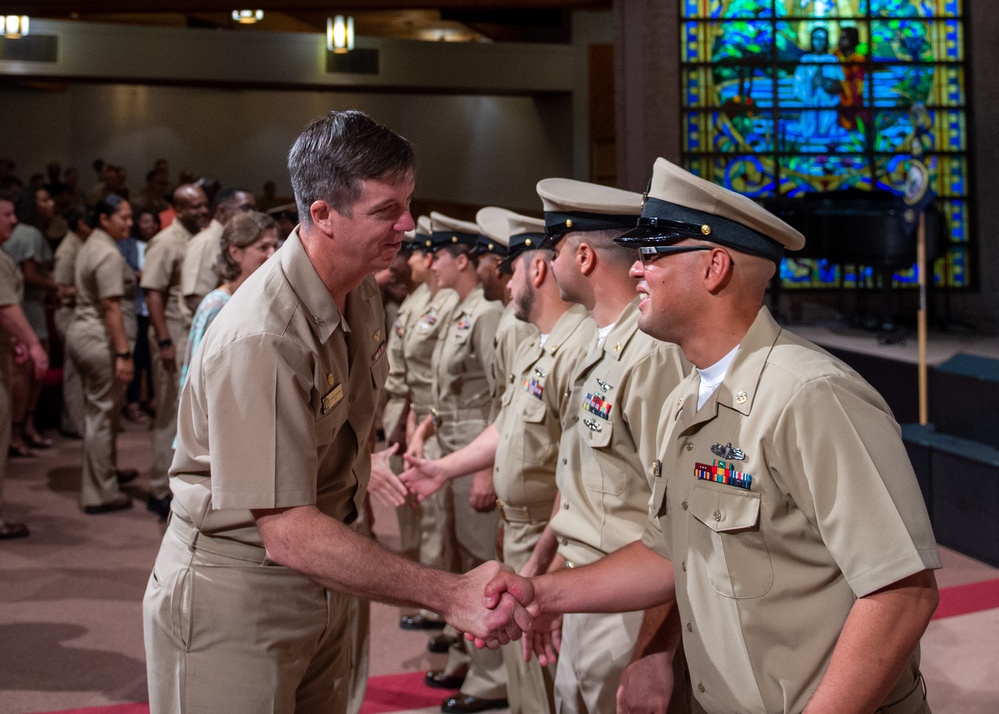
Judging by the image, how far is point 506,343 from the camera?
143 inches

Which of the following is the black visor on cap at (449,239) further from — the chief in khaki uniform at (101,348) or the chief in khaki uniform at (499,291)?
the chief in khaki uniform at (101,348)

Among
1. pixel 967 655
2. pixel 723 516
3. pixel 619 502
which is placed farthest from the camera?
pixel 967 655

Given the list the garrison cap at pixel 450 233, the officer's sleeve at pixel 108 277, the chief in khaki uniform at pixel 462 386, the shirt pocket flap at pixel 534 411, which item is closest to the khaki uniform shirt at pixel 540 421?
the shirt pocket flap at pixel 534 411

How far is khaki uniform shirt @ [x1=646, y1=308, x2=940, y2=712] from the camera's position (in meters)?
1.37

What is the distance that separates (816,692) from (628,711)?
52 cm

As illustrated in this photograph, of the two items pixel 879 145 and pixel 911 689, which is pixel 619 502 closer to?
pixel 911 689

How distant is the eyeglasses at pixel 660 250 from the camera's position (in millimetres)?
1641

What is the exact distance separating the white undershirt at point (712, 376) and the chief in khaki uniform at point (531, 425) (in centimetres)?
91

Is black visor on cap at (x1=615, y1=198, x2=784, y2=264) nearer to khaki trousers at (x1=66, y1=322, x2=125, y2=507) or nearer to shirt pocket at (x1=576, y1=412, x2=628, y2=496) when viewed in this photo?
shirt pocket at (x1=576, y1=412, x2=628, y2=496)

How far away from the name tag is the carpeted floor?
1.89 meters

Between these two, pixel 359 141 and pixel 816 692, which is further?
pixel 359 141

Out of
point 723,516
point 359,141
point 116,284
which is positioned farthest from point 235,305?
point 116,284

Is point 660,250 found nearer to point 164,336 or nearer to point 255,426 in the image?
point 255,426

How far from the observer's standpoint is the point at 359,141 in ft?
5.86
